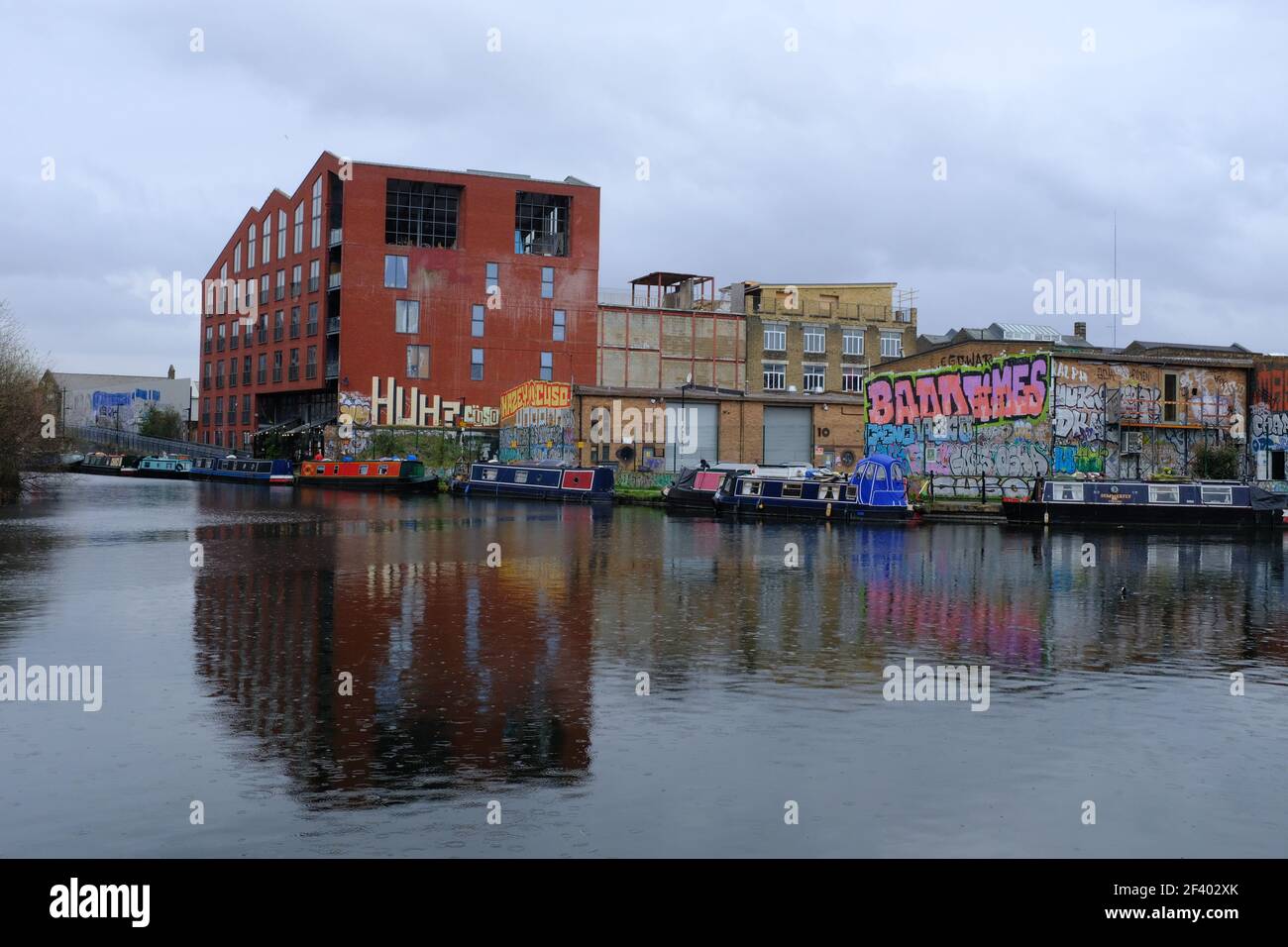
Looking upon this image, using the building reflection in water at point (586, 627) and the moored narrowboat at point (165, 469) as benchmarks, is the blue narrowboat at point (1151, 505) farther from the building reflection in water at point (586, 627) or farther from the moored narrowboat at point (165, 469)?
the moored narrowboat at point (165, 469)

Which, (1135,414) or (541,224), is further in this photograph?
(541,224)

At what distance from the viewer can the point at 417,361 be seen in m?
76.1

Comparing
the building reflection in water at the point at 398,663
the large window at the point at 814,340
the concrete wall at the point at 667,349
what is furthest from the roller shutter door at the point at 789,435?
the building reflection in water at the point at 398,663

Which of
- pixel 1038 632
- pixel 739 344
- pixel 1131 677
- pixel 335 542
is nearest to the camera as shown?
pixel 1131 677

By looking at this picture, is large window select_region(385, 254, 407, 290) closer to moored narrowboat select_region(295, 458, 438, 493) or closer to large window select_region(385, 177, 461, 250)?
large window select_region(385, 177, 461, 250)

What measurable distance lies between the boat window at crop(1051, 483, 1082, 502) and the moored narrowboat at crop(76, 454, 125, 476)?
7124 cm

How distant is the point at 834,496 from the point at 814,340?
140 feet

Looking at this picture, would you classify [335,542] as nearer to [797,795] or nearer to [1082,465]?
[797,795]

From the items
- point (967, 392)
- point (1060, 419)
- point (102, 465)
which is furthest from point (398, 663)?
point (102, 465)

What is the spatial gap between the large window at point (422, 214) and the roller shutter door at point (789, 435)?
79.0ft

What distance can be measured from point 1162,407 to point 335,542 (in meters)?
38.8

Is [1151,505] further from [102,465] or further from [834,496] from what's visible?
[102,465]
